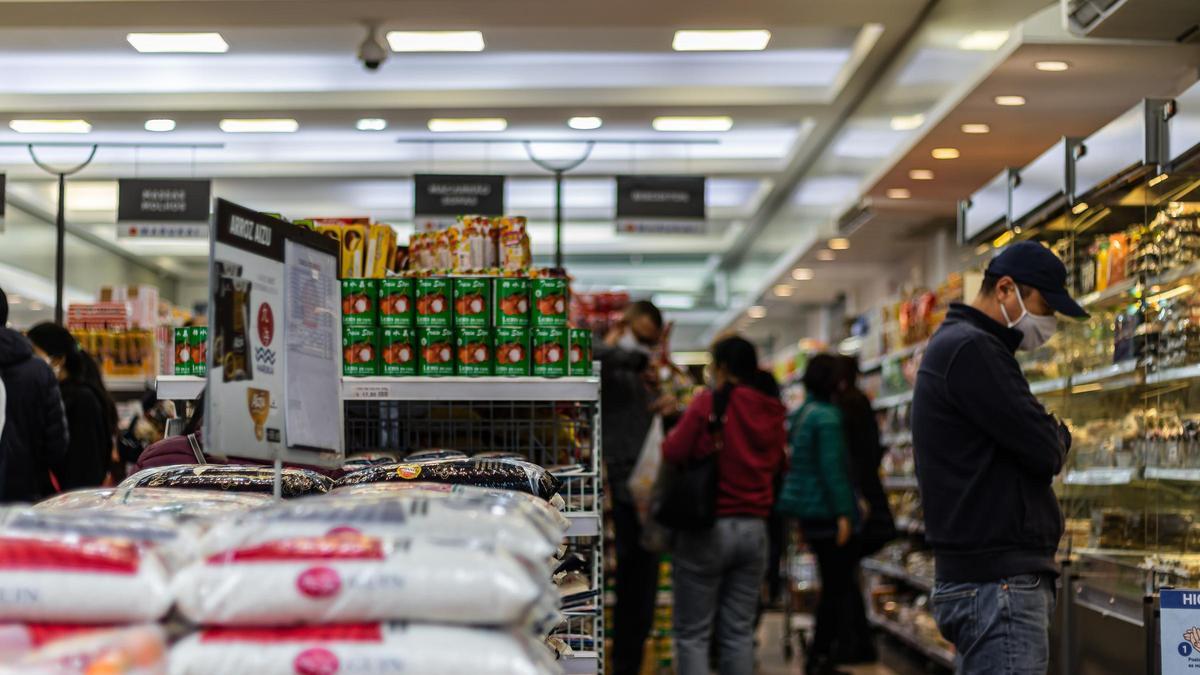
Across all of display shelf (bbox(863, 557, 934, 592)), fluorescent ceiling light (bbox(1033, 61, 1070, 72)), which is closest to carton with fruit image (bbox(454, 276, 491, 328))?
fluorescent ceiling light (bbox(1033, 61, 1070, 72))

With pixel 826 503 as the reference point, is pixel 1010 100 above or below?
above

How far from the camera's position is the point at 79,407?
6121 mm

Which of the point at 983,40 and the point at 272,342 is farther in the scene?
the point at 983,40

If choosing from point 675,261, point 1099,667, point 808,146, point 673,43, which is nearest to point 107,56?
point 673,43

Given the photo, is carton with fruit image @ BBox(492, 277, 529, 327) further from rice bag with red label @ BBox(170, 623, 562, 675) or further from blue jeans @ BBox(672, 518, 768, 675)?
rice bag with red label @ BBox(170, 623, 562, 675)

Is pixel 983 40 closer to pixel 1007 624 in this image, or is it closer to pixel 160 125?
Answer: pixel 1007 624

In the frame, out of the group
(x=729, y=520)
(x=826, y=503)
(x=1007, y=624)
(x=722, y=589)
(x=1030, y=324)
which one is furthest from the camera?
(x=826, y=503)

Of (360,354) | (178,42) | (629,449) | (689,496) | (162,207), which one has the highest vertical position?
(178,42)

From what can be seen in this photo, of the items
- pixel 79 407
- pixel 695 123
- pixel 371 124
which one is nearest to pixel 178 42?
pixel 371 124

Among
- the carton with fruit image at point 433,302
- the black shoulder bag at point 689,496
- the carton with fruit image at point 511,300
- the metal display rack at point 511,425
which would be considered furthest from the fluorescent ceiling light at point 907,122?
the carton with fruit image at point 433,302

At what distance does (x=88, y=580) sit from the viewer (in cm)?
154

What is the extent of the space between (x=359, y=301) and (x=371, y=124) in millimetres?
6793

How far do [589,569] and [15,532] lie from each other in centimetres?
223

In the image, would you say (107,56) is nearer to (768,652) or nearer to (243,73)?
(243,73)
